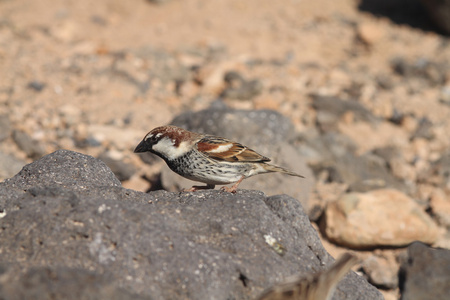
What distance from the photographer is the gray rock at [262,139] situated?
24.6ft

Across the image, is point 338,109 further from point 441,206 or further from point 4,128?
point 4,128

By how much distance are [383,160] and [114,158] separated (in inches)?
188

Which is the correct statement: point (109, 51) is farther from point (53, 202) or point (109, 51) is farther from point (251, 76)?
point (53, 202)

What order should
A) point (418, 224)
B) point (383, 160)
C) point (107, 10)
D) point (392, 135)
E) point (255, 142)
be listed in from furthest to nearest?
point (107, 10), point (392, 135), point (383, 160), point (255, 142), point (418, 224)

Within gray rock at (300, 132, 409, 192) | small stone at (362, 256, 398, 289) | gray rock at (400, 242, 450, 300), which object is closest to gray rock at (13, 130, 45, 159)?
gray rock at (300, 132, 409, 192)

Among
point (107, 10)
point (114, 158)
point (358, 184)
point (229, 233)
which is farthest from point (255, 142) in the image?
point (107, 10)

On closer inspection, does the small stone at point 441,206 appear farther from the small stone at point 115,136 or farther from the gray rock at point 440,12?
the gray rock at point 440,12

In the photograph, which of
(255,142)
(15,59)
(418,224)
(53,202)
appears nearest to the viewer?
(53,202)

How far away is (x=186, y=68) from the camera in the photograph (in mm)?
12203

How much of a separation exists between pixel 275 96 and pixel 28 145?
206 inches

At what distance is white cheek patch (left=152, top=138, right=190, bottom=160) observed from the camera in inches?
222

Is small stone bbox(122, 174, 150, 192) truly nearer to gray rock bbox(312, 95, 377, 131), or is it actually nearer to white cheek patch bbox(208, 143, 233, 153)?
white cheek patch bbox(208, 143, 233, 153)

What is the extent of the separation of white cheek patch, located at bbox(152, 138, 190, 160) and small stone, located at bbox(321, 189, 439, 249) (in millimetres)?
2597

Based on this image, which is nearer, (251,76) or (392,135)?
(392,135)
